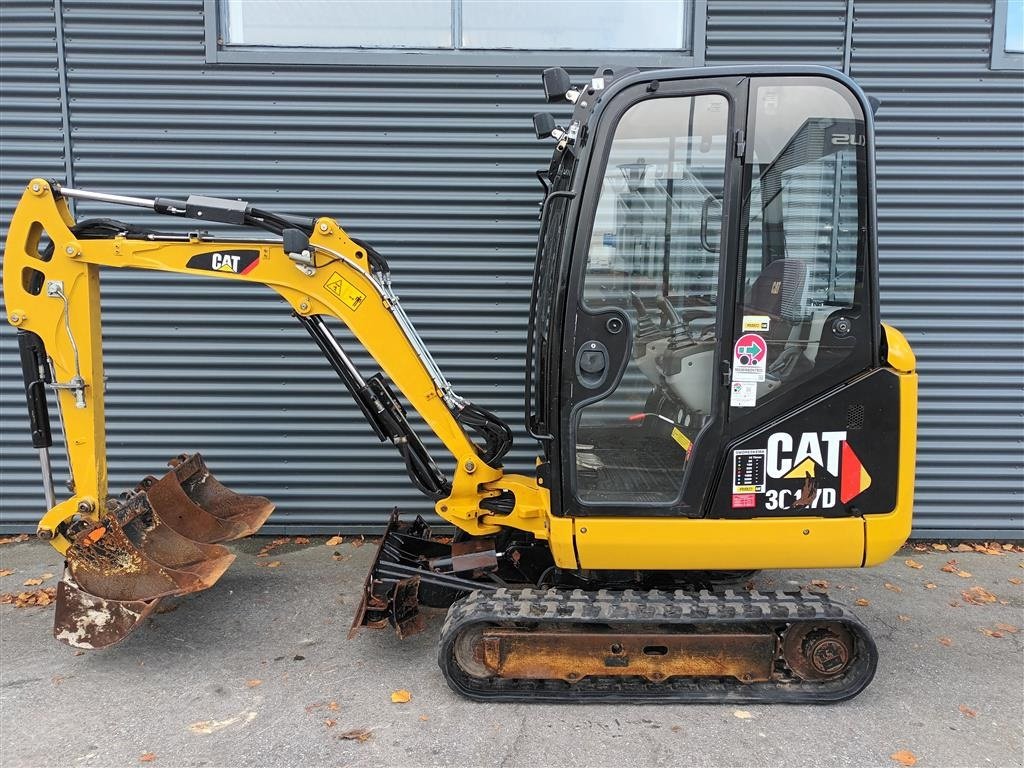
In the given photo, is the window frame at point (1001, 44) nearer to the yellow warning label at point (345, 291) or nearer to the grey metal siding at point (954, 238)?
the grey metal siding at point (954, 238)

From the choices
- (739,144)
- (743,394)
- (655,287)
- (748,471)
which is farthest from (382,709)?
(739,144)

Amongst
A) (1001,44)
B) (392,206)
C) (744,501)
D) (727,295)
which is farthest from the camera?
(392,206)

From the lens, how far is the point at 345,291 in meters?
3.70

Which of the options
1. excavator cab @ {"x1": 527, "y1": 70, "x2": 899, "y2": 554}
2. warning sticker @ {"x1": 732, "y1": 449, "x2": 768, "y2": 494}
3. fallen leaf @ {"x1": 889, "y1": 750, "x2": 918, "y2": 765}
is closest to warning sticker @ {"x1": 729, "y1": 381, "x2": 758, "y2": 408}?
excavator cab @ {"x1": 527, "y1": 70, "x2": 899, "y2": 554}

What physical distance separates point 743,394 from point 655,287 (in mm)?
627

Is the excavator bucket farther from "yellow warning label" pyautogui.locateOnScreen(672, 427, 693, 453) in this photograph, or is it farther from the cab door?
"yellow warning label" pyautogui.locateOnScreen(672, 427, 693, 453)

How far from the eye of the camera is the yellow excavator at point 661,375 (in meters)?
3.18

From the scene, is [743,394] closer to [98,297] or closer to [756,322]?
[756,322]

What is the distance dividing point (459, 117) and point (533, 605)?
3729 millimetres

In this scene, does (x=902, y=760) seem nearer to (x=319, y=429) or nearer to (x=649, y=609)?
(x=649, y=609)

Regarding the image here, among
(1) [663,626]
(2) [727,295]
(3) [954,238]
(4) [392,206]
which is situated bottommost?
(1) [663,626]

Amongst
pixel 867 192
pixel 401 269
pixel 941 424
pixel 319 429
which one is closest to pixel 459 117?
pixel 401 269

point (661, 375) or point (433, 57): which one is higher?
point (433, 57)

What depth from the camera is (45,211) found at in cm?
363
